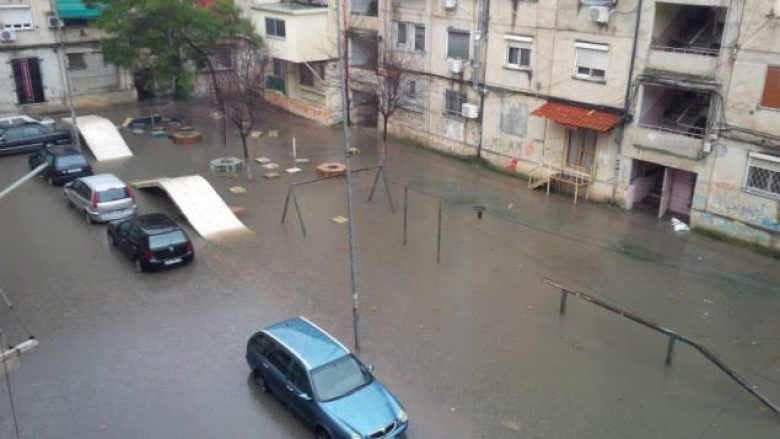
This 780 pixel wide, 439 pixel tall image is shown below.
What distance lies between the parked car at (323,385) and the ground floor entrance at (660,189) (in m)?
13.8

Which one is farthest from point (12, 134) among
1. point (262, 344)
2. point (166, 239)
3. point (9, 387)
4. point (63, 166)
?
point (262, 344)

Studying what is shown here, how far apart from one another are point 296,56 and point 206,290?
1746 cm

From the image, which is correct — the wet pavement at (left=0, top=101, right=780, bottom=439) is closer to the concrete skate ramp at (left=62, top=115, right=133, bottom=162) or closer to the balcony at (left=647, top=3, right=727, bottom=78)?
the concrete skate ramp at (left=62, top=115, right=133, bottom=162)

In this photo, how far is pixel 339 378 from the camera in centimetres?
1209

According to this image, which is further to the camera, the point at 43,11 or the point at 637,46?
the point at 43,11

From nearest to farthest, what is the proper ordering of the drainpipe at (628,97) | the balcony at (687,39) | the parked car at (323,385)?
the parked car at (323,385)
the balcony at (687,39)
the drainpipe at (628,97)

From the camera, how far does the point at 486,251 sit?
19.6 metres

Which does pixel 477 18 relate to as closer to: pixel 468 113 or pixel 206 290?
pixel 468 113

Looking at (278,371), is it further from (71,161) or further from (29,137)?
(29,137)

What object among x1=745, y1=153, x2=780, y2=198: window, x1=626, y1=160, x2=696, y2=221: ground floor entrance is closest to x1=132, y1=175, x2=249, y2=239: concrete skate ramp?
x1=626, y1=160, x2=696, y2=221: ground floor entrance

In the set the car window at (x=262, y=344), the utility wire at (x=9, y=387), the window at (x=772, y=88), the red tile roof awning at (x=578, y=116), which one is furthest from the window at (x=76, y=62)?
the window at (x=772, y=88)

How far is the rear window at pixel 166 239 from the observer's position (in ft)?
58.2

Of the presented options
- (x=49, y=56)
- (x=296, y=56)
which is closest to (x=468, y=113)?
(x=296, y=56)

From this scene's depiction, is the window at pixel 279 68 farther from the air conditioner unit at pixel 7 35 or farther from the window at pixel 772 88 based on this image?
the window at pixel 772 88
